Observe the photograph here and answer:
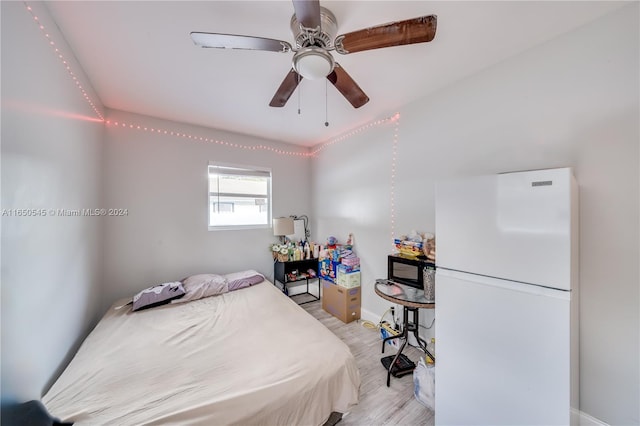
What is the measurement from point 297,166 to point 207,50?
242 cm

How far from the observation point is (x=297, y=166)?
3998 millimetres

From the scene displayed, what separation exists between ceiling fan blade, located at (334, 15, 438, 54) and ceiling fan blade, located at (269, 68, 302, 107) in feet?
1.34

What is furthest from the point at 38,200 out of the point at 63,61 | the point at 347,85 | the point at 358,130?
the point at 358,130

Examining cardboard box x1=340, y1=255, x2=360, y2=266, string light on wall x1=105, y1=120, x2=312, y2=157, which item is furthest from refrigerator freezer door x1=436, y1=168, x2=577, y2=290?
string light on wall x1=105, y1=120, x2=312, y2=157

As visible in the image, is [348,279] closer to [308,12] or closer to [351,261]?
→ [351,261]

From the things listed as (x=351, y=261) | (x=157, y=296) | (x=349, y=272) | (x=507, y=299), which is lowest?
(x=157, y=296)

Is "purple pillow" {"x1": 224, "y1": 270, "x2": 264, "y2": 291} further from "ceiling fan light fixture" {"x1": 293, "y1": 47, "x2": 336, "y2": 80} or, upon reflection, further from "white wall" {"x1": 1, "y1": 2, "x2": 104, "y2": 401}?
"ceiling fan light fixture" {"x1": 293, "y1": 47, "x2": 336, "y2": 80}

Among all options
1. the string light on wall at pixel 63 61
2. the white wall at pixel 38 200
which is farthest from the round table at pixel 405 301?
the string light on wall at pixel 63 61

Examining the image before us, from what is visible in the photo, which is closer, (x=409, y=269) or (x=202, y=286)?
(x=409, y=269)

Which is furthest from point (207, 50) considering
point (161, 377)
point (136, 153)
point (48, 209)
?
point (161, 377)

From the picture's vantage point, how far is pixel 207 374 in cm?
141

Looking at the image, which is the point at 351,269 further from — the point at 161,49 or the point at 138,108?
the point at 138,108

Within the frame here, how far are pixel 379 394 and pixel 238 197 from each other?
3045mm

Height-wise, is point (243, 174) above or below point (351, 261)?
above
